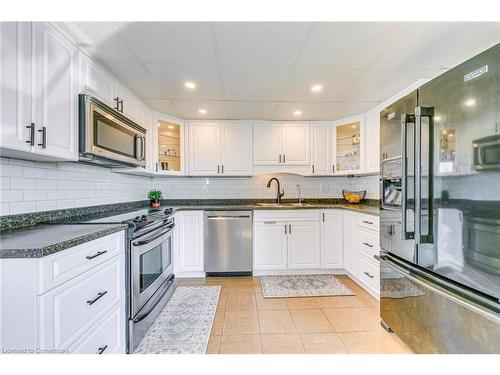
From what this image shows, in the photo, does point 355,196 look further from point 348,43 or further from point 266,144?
point 348,43

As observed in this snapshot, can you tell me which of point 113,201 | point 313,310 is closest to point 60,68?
point 113,201

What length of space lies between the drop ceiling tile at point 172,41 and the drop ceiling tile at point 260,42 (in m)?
0.10

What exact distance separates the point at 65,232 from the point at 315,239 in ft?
9.01

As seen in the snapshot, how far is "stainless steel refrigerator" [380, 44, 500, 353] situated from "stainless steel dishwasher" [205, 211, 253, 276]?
1.74 meters

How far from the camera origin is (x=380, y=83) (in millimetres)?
2369

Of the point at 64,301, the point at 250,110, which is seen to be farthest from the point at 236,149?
the point at 64,301

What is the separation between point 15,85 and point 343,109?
3.10 meters

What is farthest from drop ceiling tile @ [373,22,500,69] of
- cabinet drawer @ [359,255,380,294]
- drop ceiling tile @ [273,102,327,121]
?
cabinet drawer @ [359,255,380,294]

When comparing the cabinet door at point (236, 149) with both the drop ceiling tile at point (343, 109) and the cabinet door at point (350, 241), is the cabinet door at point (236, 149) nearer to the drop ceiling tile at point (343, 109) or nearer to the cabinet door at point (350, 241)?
the drop ceiling tile at point (343, 109)

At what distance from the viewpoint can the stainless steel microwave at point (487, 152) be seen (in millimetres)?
1110

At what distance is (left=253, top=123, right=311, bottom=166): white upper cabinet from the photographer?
3.59 m

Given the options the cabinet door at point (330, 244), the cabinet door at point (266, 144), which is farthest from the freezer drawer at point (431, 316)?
the cabinet door at point (266, 144)
